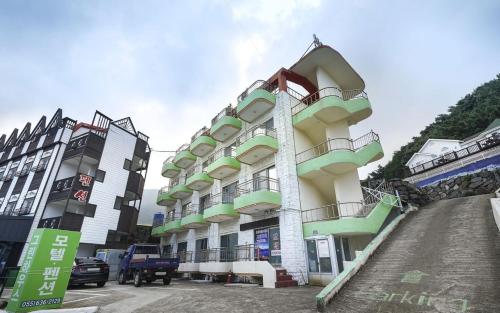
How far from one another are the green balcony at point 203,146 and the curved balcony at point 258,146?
6.44 meters

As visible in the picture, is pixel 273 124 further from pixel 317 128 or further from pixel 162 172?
pixel 162 172

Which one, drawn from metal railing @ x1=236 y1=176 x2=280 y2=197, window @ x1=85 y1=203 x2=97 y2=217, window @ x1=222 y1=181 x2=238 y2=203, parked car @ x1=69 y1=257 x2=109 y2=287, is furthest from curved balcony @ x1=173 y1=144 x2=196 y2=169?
parked car @ x1=69 y1=257 x2=109 y2=287

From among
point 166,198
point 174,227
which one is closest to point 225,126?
point 174,227

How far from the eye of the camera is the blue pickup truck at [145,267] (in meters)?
13.6

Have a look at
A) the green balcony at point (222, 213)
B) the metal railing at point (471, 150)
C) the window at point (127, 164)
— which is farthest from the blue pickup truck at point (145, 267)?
the metal railing at point (471, 150)

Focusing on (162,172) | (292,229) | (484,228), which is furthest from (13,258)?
(484,228)

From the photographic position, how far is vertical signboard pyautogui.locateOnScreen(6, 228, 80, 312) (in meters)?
6.74

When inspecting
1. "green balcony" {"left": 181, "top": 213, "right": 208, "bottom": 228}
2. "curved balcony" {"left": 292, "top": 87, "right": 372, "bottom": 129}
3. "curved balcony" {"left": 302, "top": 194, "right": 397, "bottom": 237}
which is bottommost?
"curved balcony" {"left": 302, "top": 194, "right": 397, "bottom": 237}

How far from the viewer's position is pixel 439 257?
7957 mm

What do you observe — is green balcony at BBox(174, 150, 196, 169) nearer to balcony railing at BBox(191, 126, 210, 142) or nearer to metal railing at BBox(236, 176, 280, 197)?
balcony railing at BBox(191, 126, 210, 142)

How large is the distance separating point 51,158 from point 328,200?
28537mm

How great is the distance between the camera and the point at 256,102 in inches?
728

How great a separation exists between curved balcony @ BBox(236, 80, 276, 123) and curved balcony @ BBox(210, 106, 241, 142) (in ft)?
3.81

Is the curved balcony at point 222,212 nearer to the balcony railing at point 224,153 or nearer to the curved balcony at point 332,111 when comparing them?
the balcony railing at point 224,153
